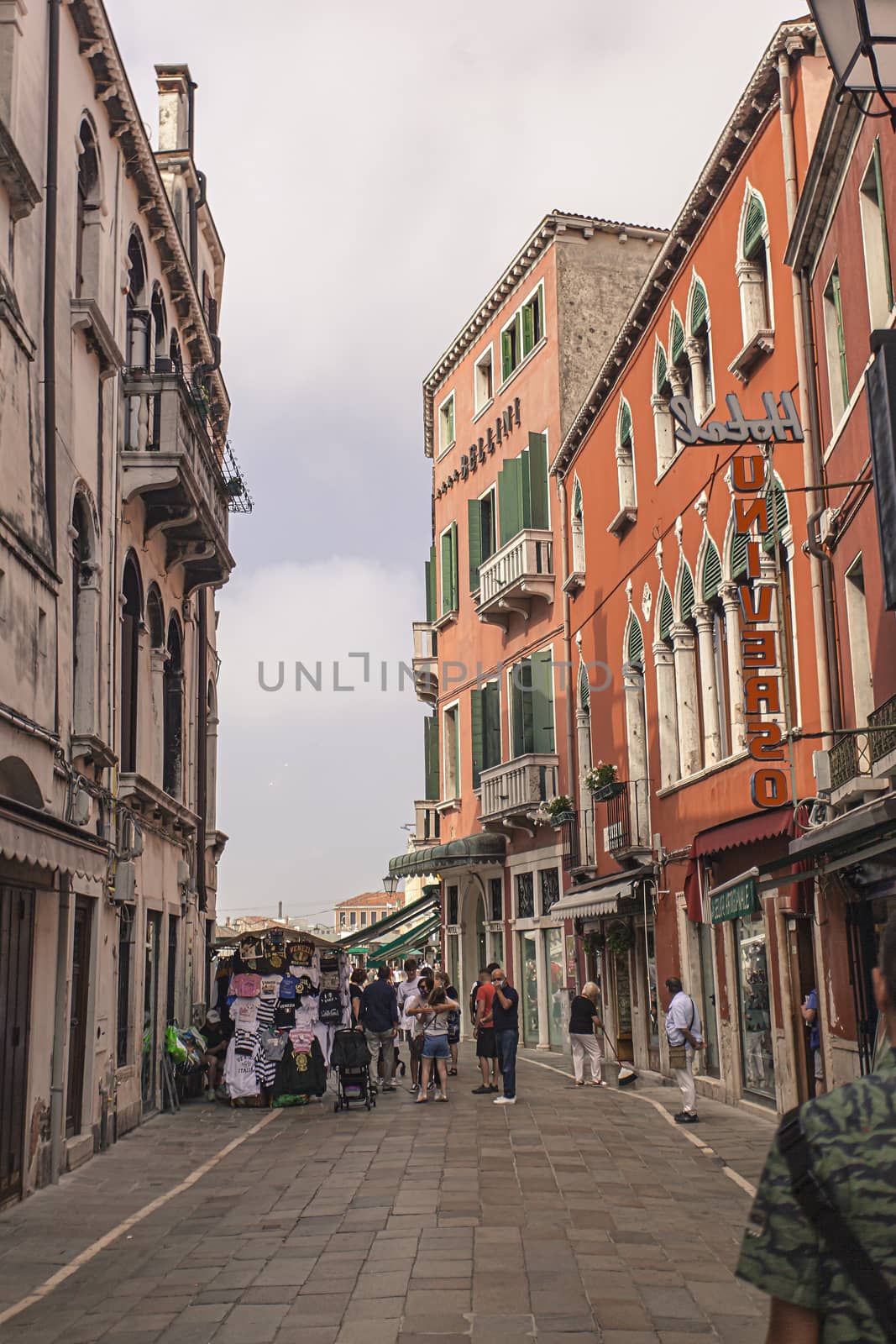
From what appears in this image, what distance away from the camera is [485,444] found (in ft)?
101

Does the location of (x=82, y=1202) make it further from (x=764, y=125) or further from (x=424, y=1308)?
(x=764, y=125)

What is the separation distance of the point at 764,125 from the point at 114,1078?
12.3 meters

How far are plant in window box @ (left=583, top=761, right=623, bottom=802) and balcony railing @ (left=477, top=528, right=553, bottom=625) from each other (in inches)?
201

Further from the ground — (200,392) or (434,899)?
(200,392)

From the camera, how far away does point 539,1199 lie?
32.2 ft

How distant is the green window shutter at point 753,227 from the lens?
1524cm

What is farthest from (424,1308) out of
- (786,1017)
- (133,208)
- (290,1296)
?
(133,208)

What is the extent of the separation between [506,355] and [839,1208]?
29151mm

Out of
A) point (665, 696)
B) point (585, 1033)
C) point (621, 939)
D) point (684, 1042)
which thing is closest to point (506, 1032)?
point (585, 1033)

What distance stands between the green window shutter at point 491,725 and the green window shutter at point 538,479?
4.14 m

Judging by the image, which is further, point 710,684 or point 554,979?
point 554,979

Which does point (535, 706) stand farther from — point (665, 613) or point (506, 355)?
point (506, 355)

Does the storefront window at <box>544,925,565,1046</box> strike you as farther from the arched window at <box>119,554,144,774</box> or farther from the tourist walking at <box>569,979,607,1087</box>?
the arched window at <box>119,554,144,774</box>

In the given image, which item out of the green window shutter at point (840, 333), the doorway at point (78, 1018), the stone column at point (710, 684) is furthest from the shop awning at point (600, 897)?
the green window shutter at point (840, 333)
